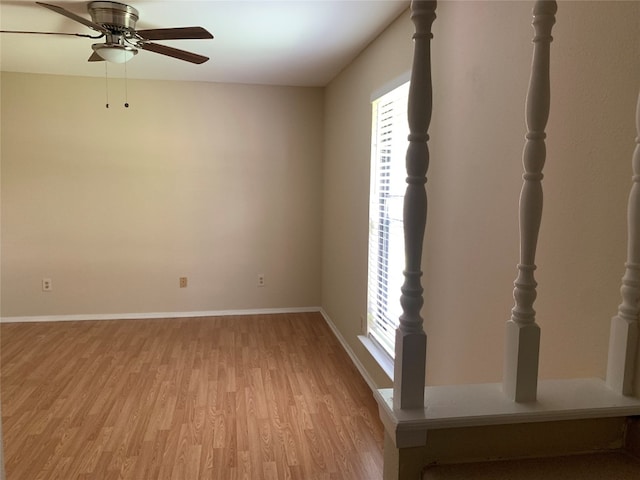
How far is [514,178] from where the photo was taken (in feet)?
5.33

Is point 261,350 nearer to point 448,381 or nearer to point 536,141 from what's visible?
point 448,381

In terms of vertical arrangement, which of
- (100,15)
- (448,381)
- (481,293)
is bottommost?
(448,381)

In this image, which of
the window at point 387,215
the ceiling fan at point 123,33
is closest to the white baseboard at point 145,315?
the window at point 387,215

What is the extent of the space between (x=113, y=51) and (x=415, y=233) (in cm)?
264

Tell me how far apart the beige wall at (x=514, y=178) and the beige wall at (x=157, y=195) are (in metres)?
2.36

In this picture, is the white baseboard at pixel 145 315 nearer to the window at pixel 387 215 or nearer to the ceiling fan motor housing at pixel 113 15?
the window at pixel 387 215

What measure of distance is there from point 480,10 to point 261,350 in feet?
10.2

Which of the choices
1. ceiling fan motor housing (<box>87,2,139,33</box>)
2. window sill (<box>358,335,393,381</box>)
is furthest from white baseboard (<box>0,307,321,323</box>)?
ceiling fan motor housing (<box>87,2,139,33</box>)

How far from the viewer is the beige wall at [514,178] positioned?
3.85 ft

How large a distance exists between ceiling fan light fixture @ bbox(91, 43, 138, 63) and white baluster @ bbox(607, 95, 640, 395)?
2775 millimetres

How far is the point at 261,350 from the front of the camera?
13.3ft

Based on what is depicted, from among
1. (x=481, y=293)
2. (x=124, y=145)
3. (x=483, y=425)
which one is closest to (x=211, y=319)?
(x=124, y=145)

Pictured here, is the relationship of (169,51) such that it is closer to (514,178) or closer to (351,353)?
(514,178)

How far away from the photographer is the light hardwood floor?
7.75 feet
